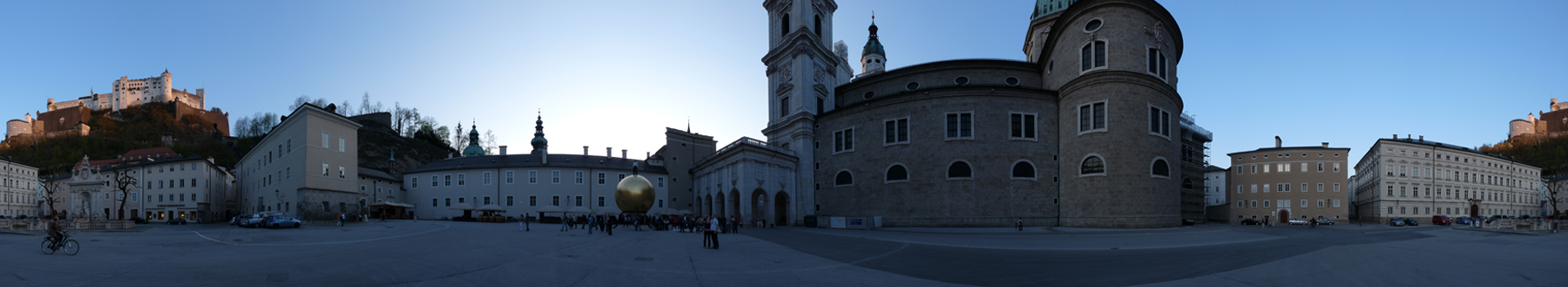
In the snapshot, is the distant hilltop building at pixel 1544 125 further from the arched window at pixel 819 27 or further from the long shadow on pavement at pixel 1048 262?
the long shadow on pavement at pixel 1048 262

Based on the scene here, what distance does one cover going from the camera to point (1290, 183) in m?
59.6

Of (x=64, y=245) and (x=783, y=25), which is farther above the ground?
(x=783, y=25)

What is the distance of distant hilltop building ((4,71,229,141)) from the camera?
10850 centimetres

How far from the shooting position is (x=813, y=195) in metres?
45.0

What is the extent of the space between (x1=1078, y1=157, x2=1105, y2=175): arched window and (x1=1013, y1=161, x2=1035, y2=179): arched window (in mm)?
2829

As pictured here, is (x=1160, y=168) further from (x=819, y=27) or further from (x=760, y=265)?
(x=760, y=265)

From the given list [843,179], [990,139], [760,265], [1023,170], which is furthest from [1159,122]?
[760,265]

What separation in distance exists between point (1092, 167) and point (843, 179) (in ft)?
50.0

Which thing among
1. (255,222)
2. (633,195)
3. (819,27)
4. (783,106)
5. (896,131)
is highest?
(819,27)

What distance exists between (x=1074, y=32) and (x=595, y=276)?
33.8 metres

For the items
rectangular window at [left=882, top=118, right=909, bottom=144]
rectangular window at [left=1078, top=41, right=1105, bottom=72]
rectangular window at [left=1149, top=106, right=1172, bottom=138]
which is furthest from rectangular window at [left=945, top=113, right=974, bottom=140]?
rectangular window at [left=1149, top=106, right=1172, bottom=138]

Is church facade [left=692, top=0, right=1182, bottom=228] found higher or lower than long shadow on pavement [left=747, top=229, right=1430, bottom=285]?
higher

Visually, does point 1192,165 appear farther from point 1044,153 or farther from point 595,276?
point 595,276

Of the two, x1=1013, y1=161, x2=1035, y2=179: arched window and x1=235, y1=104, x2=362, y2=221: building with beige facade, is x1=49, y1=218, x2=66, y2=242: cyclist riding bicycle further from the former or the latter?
x1=1013, y1=161, x2=1035, y2=179: arched window
